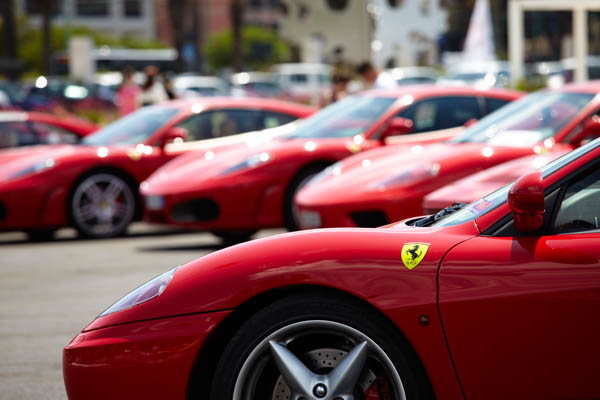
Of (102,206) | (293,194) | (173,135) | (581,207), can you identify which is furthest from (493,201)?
(102,206)

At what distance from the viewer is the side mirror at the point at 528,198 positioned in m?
3.49

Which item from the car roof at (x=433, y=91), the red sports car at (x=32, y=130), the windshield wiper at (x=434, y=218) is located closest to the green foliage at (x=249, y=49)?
the red sports car at (x=32, y=130)

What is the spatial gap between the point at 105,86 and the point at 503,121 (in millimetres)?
29785

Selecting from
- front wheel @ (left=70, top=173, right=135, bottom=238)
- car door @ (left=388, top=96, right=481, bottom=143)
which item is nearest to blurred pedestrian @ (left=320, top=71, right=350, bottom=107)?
car door @ (left=388, top=96, right=481, bottom=143)

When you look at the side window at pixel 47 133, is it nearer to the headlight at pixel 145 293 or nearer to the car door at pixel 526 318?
the headlight at pixel 145 293

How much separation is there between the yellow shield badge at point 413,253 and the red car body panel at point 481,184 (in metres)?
3.65

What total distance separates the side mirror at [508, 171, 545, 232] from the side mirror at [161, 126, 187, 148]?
336 inches

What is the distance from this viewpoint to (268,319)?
11.8 ft

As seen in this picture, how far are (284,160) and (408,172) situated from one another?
1943 mm

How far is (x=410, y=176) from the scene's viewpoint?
8695mm

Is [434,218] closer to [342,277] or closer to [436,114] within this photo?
[342,277]

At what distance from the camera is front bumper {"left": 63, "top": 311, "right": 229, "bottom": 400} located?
3.63 metres

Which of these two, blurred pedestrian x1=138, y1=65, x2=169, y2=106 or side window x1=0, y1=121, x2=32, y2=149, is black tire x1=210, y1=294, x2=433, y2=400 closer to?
side window x1=0, y1=121, x2=32, y2=149

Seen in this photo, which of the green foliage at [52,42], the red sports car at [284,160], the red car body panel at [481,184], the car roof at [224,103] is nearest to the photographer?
the red car body panel at [481,184]
